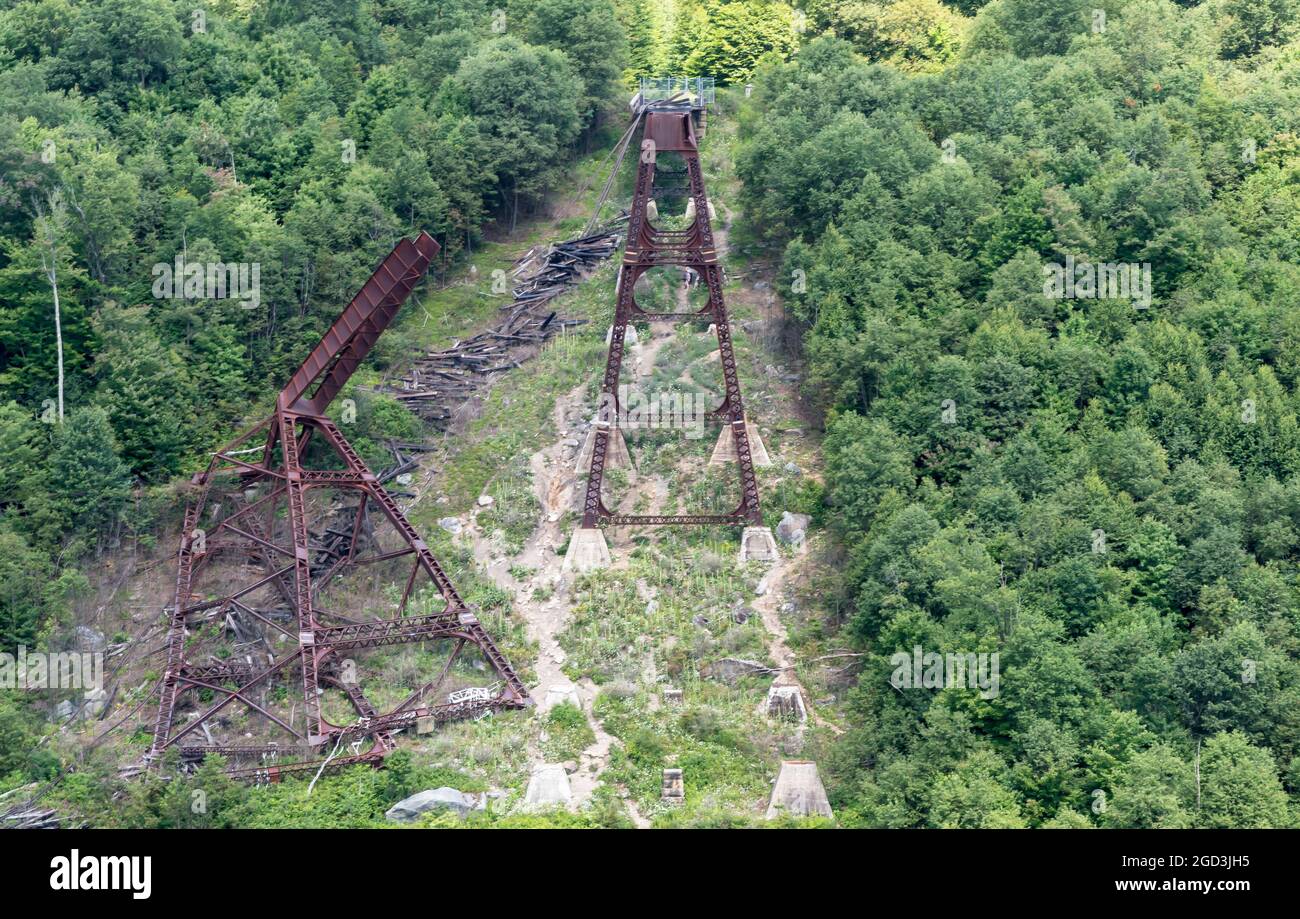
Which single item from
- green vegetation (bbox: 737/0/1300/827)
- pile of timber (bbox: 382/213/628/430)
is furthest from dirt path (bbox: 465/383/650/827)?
green vegetation (bbox: 737/0/1300/827)

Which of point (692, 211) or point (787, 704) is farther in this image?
point (692, 211)

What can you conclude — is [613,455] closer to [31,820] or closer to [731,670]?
[731,670]

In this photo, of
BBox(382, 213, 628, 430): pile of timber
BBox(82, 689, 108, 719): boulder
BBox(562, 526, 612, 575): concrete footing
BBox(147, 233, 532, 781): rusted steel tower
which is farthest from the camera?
BBox(382, 213, 628, 430): pile of timber

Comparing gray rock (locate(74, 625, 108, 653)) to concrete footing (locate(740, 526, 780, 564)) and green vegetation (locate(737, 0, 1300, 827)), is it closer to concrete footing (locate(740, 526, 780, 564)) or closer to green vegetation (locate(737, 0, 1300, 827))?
concrete footing (locate(740, 526, 780, 564))

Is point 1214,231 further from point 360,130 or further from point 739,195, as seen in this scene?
point 360,130

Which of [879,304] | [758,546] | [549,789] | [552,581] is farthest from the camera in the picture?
[879,304]

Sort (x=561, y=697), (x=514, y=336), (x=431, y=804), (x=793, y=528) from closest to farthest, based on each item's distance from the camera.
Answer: (x=431, y=804) < (x=561, y=697) < (x=793, y=528) < (x=514, y=336)

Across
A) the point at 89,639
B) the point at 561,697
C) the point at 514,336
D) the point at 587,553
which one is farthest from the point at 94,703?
the point at 514,336
